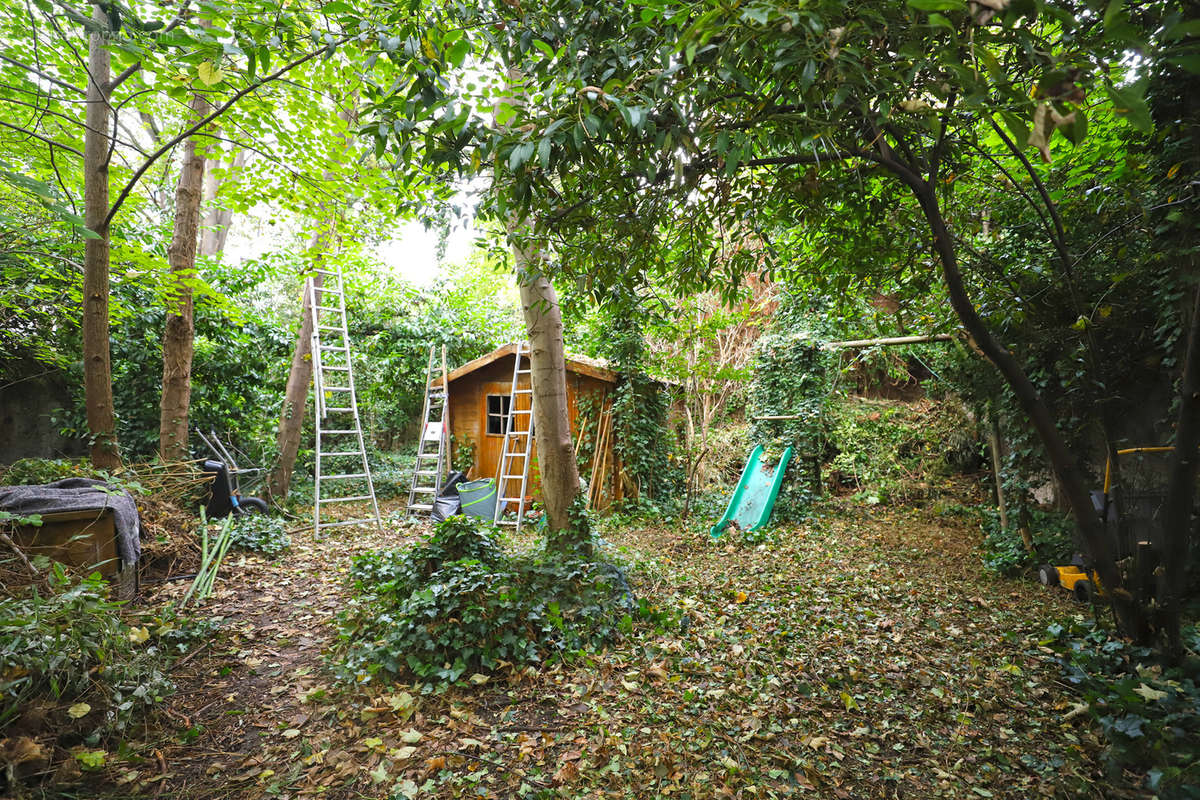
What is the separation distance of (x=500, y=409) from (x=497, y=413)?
152mm

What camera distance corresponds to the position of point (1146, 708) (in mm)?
2264

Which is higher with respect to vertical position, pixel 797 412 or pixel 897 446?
pixel 797 412

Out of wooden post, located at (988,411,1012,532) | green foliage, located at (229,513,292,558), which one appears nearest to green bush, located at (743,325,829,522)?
wooden post, located at (988,411,1012,532)

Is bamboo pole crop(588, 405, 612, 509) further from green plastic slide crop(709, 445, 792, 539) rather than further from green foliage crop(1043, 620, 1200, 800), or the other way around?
green foliage crop(1043, 620, 1200, 800)

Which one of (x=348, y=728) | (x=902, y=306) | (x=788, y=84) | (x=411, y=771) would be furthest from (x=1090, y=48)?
(x=348, y=728)

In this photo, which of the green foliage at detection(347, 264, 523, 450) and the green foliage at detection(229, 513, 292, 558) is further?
the green foliage at detection(347, 264, 523, 450)

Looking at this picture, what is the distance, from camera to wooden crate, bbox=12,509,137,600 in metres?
3.19

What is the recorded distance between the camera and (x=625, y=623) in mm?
3637

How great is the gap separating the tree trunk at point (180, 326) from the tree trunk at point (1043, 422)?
6.62 m

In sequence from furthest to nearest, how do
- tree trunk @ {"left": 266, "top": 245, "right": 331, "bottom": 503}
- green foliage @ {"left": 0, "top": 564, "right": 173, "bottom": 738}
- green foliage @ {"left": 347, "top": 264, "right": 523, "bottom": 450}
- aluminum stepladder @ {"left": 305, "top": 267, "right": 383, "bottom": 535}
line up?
green foliage @ {"left": 347, "top": 264, "right": 523, "bottom": 450}
aluminum stepladder @ {"left": 305, "top": 267, "right": 383, "bottom": 535}
tree trunk @ {"left": 266, "top": 245, "right": 331, "bottom": 503}
green foliage @ {"left": 0, "top": 564, "right": 173, "bottom": 738}

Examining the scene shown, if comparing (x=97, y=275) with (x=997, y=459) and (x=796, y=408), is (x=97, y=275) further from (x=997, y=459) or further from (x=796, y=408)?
(x=997, y=459)

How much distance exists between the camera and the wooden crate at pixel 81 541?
10.5ft

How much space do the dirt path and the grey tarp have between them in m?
0.67

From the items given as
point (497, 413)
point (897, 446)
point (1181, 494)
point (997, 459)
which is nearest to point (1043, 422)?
point (1181, 494)
